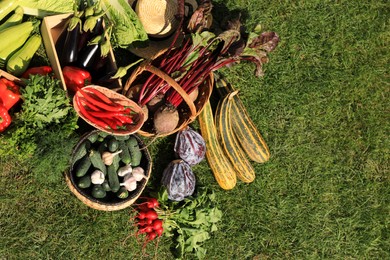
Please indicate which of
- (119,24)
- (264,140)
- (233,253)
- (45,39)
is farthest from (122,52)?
(233,253)

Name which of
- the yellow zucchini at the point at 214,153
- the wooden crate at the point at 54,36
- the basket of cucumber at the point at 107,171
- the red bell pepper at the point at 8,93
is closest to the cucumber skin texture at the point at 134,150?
the basket of cucumber at the point at 107,171

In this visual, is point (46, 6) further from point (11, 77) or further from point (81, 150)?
point (81, 150)

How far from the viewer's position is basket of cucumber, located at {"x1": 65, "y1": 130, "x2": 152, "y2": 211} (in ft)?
14.5

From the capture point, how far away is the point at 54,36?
461 cm

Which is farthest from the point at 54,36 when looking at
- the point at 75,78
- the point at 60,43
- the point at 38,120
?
the point at 38,120

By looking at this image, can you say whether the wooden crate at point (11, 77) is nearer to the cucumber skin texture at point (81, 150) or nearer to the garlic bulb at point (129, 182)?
the cucumber skin texture at point (81, 150)

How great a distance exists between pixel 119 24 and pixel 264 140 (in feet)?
6.77

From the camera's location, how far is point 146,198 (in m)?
4.80

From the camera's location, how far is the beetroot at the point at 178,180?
4.71 m

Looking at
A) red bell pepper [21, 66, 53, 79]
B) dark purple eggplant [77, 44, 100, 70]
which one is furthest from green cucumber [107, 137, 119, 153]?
red bell pepper [21, 66, 53, 79]

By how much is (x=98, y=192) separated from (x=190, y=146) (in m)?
1.04

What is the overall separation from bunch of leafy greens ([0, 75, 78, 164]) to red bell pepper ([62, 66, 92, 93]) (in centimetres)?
13

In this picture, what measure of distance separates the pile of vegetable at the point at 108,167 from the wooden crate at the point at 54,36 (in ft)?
1.78

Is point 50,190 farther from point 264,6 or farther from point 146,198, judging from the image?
point 264,6
